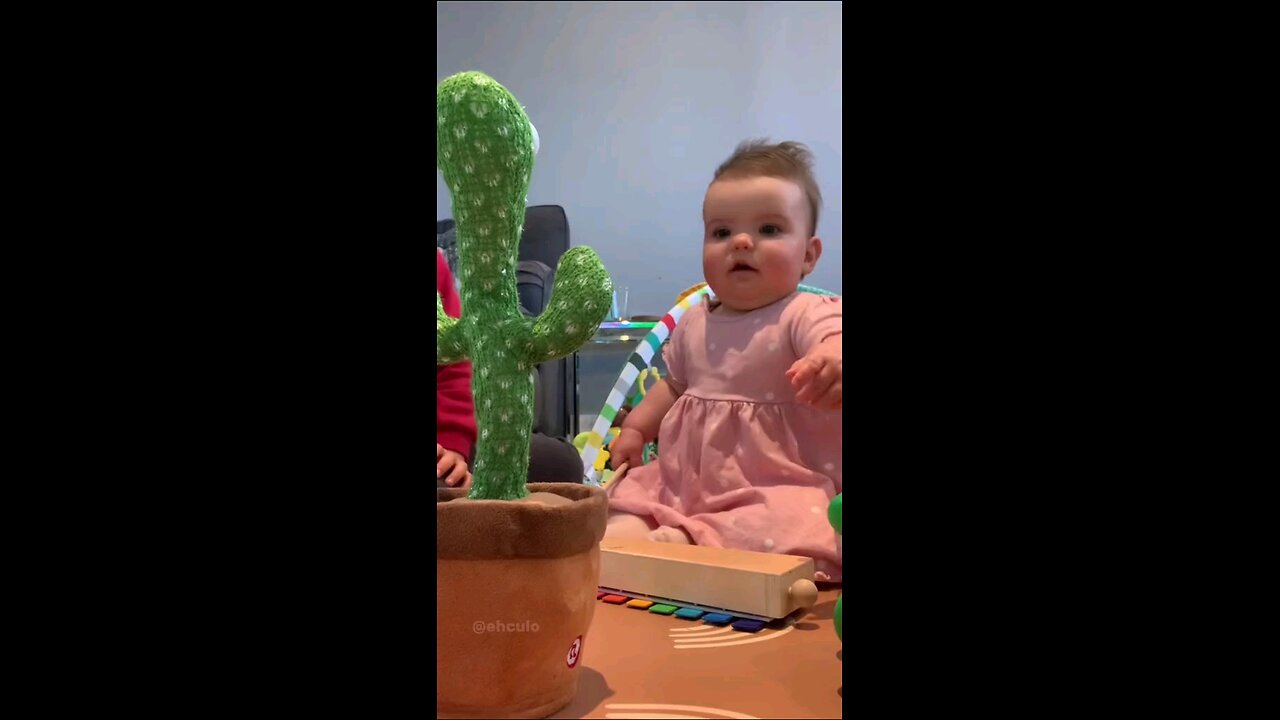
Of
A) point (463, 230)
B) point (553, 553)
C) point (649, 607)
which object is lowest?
point (649, 607)

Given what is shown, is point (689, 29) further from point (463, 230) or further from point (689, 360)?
point (463, 230)

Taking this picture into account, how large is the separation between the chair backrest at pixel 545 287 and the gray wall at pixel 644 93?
397 millimetres

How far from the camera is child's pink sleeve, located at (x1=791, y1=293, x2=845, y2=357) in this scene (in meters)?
0.89

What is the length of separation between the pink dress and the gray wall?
3.94 ft

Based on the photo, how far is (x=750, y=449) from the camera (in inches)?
35.8

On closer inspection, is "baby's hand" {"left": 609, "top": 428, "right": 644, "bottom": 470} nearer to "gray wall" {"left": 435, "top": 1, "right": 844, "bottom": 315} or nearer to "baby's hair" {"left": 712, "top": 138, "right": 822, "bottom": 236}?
"baby's hair" {"left": 712, "top": 138, "right": 822, "bottom": 236}

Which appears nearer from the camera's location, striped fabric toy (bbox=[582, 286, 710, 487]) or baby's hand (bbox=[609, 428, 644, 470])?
baby's hand (bbox=[609, 428, 644, 470])

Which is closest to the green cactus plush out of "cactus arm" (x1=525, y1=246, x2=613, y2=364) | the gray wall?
"cactus arm" (x1=525, y1=246, x2=613, y2=364)

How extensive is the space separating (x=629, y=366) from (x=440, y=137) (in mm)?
806

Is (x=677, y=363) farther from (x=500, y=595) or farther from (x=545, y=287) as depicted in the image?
(x=500, y=595)

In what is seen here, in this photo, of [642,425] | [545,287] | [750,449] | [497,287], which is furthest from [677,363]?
[497,287]

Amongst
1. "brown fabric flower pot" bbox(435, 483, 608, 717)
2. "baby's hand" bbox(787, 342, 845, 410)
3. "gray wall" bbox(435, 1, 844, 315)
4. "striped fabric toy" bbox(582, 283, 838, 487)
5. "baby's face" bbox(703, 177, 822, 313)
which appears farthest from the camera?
"gray wall" bbox(435, 1, 844, 315)

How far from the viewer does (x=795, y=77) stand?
2289mm
